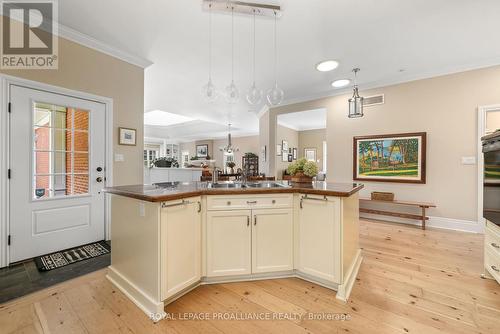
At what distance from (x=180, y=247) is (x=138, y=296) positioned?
52 centimetres

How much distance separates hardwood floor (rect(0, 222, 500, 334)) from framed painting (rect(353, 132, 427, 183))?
1.93 m

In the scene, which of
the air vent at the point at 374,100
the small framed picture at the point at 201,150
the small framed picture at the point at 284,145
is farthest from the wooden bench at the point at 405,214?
the small framed picture at the point at 201,150

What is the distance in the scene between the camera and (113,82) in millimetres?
3002

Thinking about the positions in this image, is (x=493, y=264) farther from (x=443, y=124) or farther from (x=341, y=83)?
(x=341, y=83)

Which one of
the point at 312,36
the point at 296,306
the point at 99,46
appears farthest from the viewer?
the point at 99,46

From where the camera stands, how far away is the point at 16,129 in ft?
7.39

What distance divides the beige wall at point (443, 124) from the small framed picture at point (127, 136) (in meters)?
4.26

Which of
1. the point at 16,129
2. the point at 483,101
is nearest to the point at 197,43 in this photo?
the point at 16,129

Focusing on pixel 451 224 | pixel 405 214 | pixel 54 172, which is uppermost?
pixel 54 172

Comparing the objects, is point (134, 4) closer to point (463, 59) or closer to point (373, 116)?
point (373, 116)

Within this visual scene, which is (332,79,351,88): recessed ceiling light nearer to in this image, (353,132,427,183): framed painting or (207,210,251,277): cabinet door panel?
(353,132,427,183): framed painting

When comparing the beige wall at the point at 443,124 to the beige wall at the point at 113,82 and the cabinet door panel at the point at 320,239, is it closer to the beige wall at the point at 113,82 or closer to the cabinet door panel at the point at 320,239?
the cabinet door panel at the point at 320,239

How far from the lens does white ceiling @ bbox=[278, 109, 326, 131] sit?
6.35m

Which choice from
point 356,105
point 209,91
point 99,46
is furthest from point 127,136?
point 356,105
